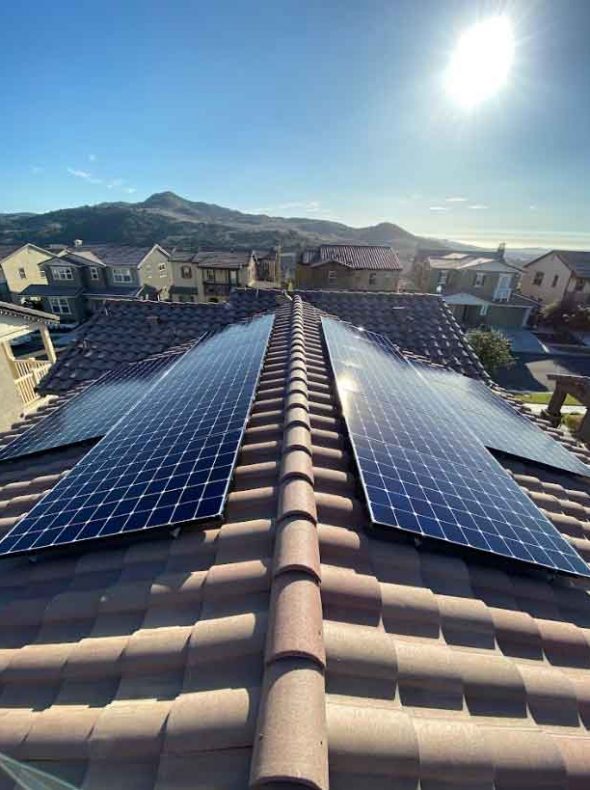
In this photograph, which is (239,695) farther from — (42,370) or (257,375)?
(42,370)

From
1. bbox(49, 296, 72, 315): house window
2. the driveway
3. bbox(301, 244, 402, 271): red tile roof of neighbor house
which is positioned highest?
bbox(301, 244, 402, 271): red tile roof of neighbor house

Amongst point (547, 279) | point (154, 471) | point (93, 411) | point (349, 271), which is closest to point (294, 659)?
point (154, 471)

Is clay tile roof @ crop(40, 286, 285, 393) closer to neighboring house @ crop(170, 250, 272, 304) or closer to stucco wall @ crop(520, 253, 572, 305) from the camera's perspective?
neighboring house @ crop(170, 250, 272, 304)

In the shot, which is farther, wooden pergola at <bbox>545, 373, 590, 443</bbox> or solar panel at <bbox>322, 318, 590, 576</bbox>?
wooden pergola at <bbox>545, 373, 590, 443</bbox>

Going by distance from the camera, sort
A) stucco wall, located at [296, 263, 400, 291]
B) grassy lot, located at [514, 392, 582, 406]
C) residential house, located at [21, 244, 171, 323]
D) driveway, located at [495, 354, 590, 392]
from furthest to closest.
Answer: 1. residential house, located at [21, 244, 171, 323]
2. stucco wall, located at [296, 263, 400, 291]
3. driveway, located at [495, 354, 590, 392]
4. grassy lot, located at [514, 392, 582, 406]

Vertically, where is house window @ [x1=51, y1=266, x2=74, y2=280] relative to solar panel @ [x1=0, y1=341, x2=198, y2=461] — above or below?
below

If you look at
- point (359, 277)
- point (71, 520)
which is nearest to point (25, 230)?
point (359, 277)

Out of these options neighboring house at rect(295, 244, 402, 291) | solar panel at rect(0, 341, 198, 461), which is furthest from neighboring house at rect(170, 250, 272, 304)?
solar panel at rect(0, 341, 198, 461)
